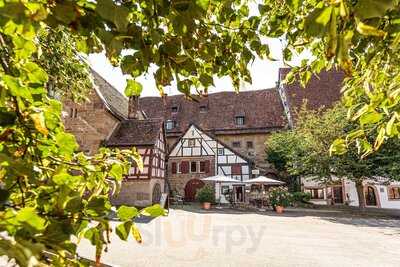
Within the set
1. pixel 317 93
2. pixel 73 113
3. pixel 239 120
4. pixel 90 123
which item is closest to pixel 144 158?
pixel 90 123

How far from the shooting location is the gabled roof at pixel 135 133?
20.3 meters

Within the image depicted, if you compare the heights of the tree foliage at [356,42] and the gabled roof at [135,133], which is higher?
the gabled roof at [135,133]

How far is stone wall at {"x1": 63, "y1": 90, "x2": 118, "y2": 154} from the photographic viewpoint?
20.6m

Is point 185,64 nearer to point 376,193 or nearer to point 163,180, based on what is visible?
point 163,180

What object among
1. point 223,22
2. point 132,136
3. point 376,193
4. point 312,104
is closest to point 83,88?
point 223,22

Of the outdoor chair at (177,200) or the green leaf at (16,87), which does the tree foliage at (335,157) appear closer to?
the outdoor chair at (177,200)

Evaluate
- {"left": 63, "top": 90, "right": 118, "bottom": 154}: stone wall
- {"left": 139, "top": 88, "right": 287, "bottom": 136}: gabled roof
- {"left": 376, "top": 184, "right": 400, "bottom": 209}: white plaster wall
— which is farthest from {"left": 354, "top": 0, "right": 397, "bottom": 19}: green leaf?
{"left": 139, "top": 88, "right": 287, "bottom": 136}: gabled roof

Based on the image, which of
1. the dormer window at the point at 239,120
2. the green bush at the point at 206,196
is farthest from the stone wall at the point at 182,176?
the dormer window at the point at 239,120

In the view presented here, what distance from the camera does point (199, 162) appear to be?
26.9 m

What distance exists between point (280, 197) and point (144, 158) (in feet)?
30.9

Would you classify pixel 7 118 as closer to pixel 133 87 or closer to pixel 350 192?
pixel 133 87

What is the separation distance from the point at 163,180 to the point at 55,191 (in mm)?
22302

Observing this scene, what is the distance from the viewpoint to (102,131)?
20.6 m

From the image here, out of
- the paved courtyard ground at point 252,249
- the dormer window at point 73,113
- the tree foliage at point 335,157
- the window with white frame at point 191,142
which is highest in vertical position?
the dormer window at point 73,113
